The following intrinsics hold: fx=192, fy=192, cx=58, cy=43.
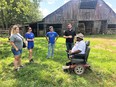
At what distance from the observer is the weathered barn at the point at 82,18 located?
95.6 feet

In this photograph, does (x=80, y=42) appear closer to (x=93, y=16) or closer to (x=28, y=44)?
(x=28, y=44)

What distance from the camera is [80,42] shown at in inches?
275

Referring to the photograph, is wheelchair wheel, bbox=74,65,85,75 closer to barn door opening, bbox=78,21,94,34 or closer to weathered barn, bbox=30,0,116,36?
weathered barn, bbox=30,0,116,36

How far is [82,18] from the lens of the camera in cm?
2973

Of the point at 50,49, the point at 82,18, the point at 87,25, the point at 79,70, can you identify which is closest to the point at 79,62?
the point at 79,70

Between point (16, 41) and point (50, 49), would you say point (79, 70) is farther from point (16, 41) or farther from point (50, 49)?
point (50, 49)

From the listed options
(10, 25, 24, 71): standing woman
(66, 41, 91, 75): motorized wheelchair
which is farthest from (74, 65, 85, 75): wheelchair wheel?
(10, 25, 24, 71): standing woman

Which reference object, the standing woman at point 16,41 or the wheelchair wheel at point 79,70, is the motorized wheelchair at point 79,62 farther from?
the standing woman at point 16,41

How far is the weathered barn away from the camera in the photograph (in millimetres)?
29125

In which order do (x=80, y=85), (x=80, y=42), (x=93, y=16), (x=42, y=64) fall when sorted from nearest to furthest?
(x=80, y=85), (x=80, y=42), (x=42, y=64), (x=93, y=16)

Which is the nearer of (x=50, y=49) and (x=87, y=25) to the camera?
(x=50, y=49)

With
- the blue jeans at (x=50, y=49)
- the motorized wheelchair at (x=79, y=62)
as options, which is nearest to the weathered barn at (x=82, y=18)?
the blue jeans at (x=50, y=49)

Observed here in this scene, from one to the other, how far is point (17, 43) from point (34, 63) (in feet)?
5.75

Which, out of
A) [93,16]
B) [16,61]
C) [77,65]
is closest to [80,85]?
[77,65]
